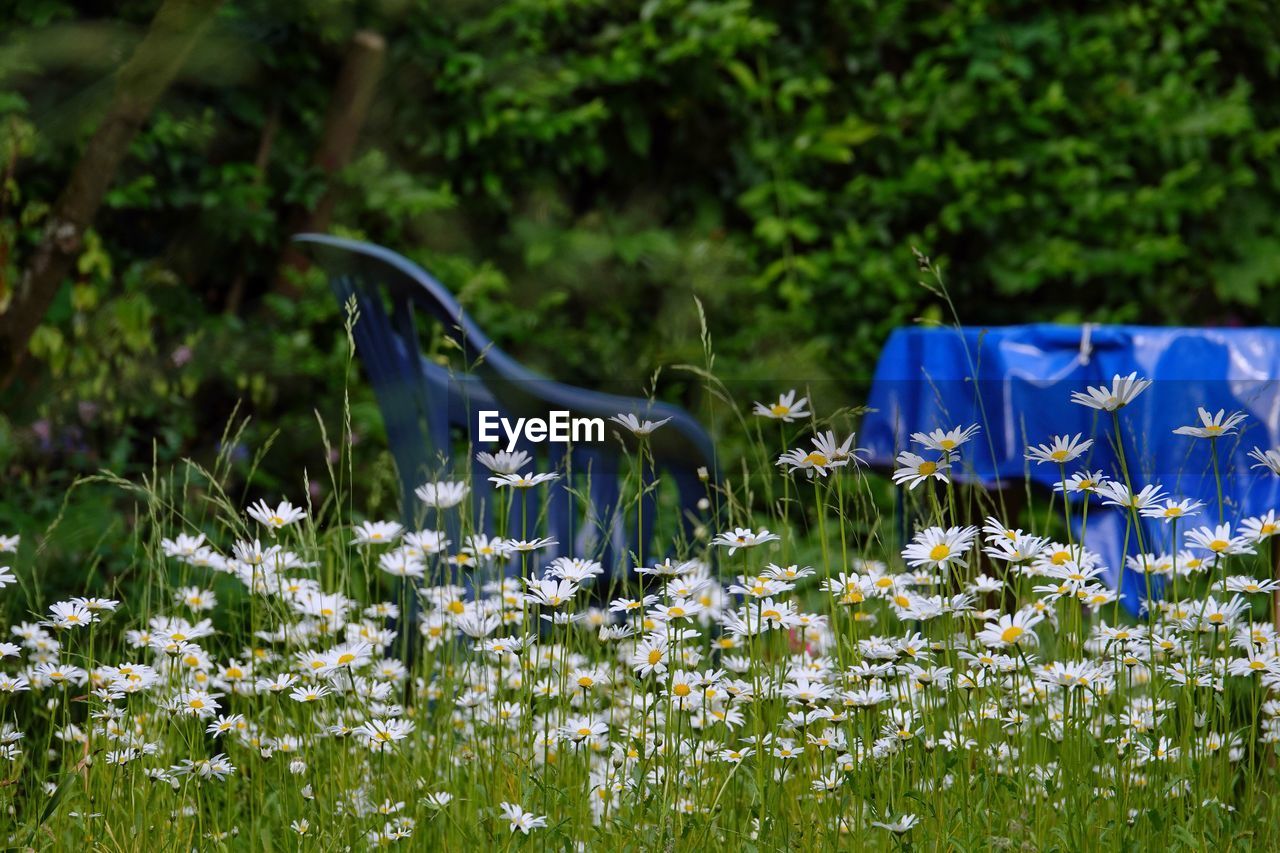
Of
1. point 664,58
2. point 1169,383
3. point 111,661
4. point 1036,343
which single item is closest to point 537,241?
point 664,58

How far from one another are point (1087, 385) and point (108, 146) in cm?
205

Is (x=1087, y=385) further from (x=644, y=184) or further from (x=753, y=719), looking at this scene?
(x=644, y=184)

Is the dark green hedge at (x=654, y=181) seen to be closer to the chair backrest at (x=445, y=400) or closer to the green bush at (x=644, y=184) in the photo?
the green bush at (x=644, y=184)

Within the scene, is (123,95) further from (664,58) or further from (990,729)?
(990,729)

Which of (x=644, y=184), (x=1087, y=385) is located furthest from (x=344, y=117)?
(x=1087, y=385)

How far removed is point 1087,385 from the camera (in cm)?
239

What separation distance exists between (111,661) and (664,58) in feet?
9.24

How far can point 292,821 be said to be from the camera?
1.57 m

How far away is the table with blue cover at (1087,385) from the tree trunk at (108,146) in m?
1.66

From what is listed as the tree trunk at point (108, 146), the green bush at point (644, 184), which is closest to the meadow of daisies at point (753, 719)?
the tree trunk at point (108, 146)

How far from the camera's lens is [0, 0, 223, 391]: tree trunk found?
2867mm

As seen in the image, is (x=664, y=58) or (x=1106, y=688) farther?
(x=664, y=58)

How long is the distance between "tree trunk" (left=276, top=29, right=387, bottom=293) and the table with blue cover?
185cm

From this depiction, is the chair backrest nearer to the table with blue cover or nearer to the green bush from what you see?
the table with blue cover
